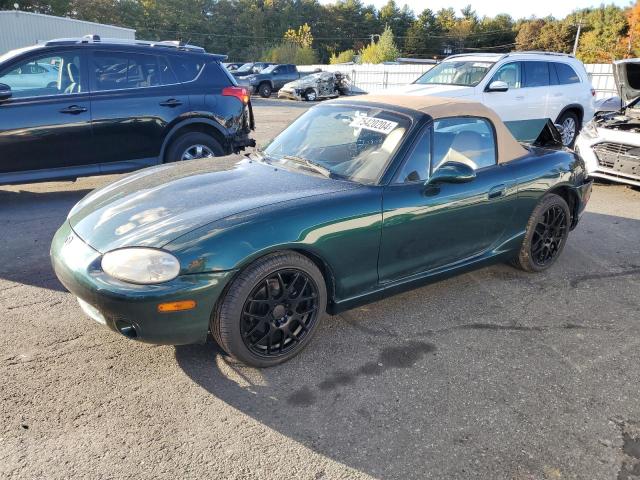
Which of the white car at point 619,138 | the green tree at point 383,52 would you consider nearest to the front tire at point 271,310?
→ the white car at point 619,138

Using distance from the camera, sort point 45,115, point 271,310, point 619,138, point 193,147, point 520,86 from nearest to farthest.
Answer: point 271,310
point 45,115
point 193,147
point 619,138
point 520,86

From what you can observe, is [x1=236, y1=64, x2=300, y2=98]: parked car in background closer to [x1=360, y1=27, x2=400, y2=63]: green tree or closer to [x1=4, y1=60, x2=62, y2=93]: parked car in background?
[x1=360, y1=27, x2=400, y2=63]: green tree

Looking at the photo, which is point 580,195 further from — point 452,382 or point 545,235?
point 452,382

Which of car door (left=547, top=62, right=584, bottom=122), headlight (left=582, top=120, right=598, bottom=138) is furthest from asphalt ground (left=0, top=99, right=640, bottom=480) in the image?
car door (left=547, top=62, right=584, bottom=122)

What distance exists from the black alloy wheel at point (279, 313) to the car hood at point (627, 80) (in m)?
7.65

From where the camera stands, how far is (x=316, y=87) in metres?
24.0

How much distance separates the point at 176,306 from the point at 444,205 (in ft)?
6.35

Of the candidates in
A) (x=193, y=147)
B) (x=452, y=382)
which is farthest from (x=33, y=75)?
(x=452, y=382)

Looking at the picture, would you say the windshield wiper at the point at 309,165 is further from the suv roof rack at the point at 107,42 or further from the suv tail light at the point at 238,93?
the suv roof rack at the point at 107,42

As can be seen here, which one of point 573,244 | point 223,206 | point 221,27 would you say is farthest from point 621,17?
point 223,206

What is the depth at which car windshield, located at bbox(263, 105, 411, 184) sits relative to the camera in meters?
3.43

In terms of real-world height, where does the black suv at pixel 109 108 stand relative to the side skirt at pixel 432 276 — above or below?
above

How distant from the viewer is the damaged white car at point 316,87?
23.9 m

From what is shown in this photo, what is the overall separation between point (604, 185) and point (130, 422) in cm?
815
